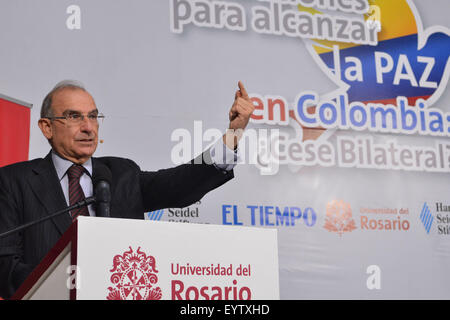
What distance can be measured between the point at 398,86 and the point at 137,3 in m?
1.71

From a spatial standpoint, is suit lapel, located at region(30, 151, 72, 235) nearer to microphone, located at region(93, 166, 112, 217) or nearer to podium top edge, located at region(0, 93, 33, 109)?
podium top edge, located at region(0, 93, 33, 109)

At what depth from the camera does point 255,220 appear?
350 cm

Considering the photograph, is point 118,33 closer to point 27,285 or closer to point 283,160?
point 283,160

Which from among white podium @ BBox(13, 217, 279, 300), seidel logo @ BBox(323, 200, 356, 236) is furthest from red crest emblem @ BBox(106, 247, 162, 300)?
seidel logo @ BBox(323, 200, 356, 236)

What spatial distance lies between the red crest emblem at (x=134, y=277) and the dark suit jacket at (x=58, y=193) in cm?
120

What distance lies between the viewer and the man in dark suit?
7.94ft

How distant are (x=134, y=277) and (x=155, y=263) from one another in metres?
0.06

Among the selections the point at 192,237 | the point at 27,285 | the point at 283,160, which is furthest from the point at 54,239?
the point at 283,160

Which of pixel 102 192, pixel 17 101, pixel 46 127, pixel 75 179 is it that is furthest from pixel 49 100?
pixel 102 192

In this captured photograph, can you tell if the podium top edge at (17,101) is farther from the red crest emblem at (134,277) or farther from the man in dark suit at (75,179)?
the red crest emblem at (134,277)

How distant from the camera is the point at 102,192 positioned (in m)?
1.71

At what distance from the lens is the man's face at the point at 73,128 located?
2.86 metres

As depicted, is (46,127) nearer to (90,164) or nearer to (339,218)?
(90,164)

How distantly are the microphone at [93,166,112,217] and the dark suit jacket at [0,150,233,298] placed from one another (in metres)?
0.55
